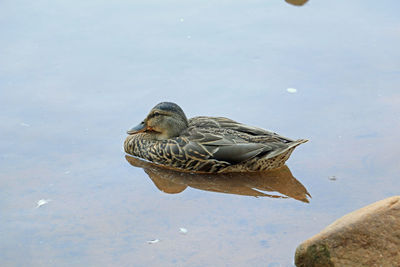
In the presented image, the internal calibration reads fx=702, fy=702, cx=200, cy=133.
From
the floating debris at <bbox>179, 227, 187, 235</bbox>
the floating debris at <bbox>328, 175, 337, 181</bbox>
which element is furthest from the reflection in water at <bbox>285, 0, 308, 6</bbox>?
the floating debris at <bbox>179, 227, 187, 235</bbox>

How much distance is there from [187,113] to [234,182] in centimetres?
143

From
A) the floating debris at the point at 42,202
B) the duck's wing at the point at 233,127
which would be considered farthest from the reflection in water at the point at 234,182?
the floating debris at the point at 42,202

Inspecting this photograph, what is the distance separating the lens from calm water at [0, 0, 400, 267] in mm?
6383

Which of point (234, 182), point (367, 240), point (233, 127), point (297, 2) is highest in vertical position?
point (297, 2)

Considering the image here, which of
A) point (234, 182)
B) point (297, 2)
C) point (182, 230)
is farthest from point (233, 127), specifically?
point (297, 2)

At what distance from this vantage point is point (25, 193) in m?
7.07

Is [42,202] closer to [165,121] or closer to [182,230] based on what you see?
[182,230]

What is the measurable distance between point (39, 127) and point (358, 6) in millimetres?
6249

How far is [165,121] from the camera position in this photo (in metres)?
7.83

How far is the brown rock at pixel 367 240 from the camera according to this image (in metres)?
5.34

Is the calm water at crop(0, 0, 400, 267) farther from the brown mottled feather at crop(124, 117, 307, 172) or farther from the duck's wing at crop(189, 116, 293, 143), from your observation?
the duck's wing at crop(189, 116, 293, 143)

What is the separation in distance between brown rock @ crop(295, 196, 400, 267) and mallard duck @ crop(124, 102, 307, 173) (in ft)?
6.95

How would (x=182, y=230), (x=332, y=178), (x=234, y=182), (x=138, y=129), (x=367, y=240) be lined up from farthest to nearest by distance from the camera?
1. (x=138, y=129)
2. (x=234, y=182)
3. (x=332, y=178)
4. (x=182, y=230)
5. (x=367, y=240)

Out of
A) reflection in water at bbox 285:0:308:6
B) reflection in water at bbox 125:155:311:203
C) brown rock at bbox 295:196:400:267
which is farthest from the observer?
reflection in water at bbox 285:0:308:6
